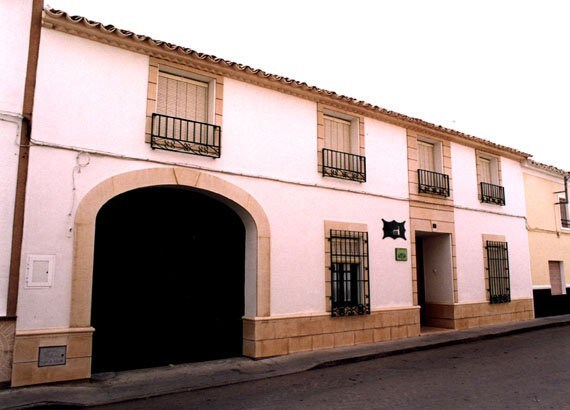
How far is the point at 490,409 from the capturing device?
16.7ft

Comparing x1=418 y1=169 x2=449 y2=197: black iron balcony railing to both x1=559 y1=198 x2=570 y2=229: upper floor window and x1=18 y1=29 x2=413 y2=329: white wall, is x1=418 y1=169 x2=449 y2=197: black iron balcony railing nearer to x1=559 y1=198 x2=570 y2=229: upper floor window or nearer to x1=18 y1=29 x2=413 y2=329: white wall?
x1=18 y1=29 x2=413 y2=329: white wall

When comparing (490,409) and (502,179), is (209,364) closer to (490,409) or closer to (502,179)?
(490,409)

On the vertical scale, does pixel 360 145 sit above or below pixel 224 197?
above

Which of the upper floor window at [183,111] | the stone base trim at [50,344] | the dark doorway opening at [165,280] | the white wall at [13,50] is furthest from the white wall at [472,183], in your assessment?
the white wall at [13,50]

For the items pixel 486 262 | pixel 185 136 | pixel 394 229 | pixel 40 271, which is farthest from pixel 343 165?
pixel 40 271

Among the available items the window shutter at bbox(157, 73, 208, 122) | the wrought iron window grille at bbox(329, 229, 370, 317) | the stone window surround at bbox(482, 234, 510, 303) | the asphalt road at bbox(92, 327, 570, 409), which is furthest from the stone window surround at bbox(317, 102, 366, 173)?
the stone window surround at bbox(482, 234, 510, 303)

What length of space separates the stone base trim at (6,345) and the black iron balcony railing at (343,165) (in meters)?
5.80

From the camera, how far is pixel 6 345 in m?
5.89

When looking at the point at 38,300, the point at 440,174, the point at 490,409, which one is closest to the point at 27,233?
the point at 38,300

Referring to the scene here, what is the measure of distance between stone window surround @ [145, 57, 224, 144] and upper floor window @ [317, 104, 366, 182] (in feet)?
7.33

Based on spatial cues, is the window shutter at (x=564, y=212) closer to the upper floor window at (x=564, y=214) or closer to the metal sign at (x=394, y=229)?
the upper floor window at (x=564, y=214)

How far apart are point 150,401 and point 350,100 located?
669 cm

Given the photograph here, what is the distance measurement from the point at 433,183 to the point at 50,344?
8.79 m

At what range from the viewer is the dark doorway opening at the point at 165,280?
23.7ft
